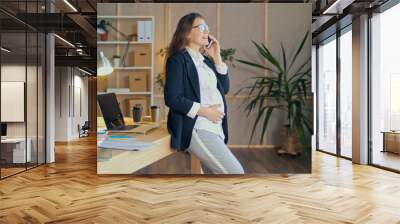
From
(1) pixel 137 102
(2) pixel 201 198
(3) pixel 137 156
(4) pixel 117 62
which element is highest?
(4) pixel 117 62

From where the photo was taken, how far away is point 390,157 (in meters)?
6.76

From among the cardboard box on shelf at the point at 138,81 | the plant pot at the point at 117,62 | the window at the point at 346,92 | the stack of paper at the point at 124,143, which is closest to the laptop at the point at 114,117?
the stack of paper at the point at 124,143

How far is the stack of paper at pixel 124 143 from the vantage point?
18.0 ft

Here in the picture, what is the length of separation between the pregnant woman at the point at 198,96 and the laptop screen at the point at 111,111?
691mm

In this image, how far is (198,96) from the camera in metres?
5.38

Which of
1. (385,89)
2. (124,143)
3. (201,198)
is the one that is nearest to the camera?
(201,198)

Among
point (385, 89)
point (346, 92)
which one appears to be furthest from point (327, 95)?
point (385, 89)

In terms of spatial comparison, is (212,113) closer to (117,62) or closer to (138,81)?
(138,81)

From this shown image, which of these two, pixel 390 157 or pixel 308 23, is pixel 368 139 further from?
pixel 308 23

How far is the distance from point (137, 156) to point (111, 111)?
72 centimetres

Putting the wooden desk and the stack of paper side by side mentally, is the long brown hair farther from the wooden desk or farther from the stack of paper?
the stack of paper

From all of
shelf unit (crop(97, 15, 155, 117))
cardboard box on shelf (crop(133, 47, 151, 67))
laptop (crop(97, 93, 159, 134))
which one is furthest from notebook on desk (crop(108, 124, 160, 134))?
cardboard box on shelf (crop(133, 47, 151, 67))

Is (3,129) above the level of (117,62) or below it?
below

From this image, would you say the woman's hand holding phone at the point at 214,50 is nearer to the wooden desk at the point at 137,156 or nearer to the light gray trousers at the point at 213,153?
the light gray trousers at the point at 213,153
